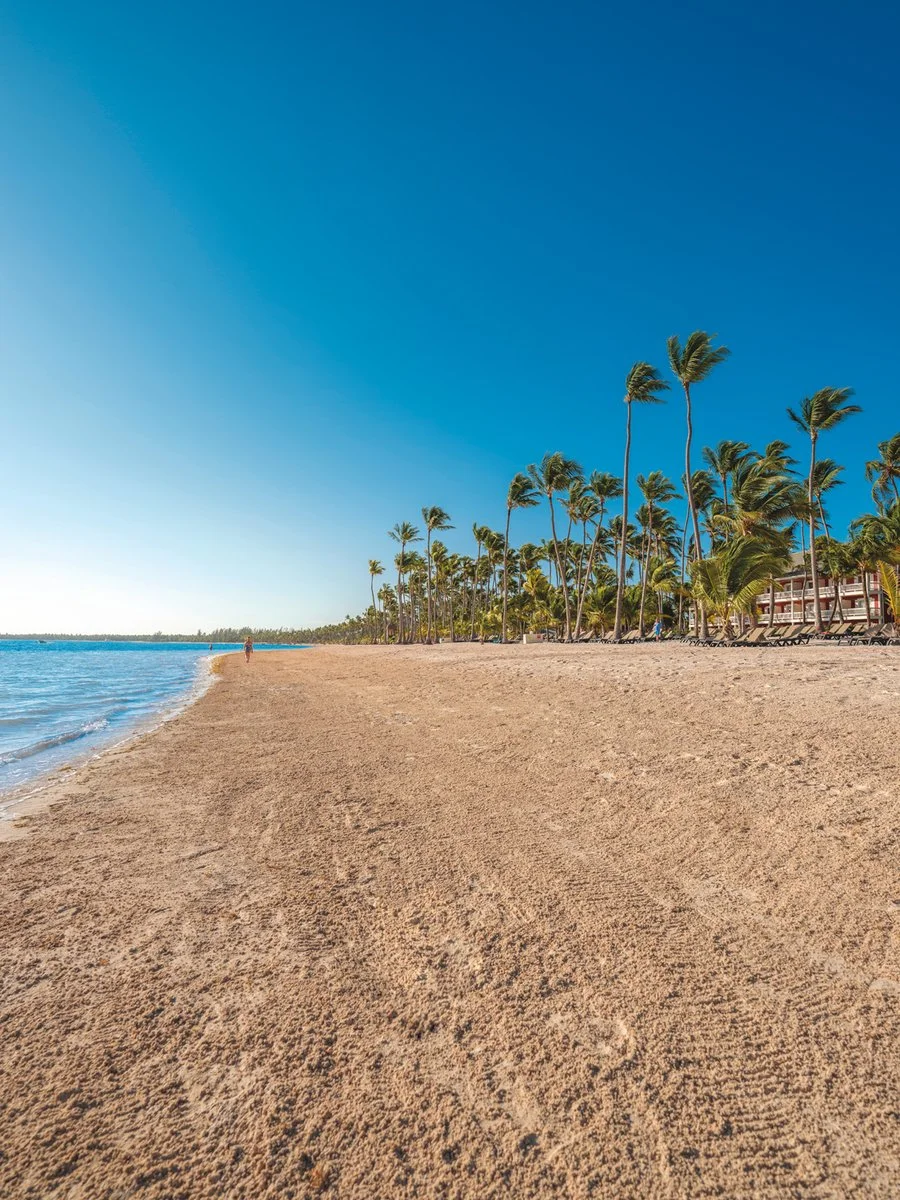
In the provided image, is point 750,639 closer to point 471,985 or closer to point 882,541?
point 882,541

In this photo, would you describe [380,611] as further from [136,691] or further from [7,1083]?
[7,1083]

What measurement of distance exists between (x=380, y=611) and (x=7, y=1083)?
15340 cm

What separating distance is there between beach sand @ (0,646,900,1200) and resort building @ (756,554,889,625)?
54.8 metres

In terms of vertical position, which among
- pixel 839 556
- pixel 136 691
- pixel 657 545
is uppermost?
pixel 657 545

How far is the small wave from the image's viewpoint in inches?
427

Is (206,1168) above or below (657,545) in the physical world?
below

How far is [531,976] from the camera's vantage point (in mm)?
3037

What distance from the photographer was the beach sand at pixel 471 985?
79.7 inches

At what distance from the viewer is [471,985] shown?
2.98m

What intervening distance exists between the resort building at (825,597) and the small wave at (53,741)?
5468cm

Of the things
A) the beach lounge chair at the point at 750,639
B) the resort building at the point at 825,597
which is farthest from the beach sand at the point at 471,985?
the resort building at the point at 825,597

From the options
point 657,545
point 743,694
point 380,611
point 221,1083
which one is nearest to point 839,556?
point 657,545

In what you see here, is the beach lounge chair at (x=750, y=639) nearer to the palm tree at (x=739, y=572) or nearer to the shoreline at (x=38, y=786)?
the palm tree at (x=739, y=572)

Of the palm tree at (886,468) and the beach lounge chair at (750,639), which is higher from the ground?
the palm tree at (886,468)
